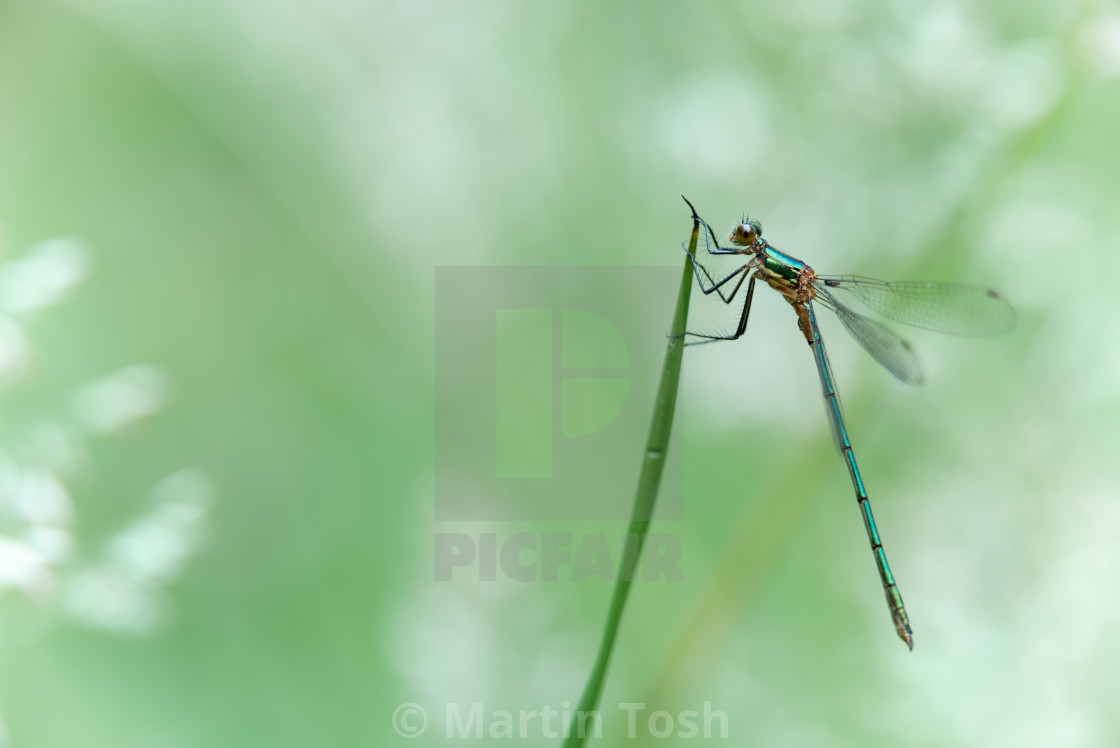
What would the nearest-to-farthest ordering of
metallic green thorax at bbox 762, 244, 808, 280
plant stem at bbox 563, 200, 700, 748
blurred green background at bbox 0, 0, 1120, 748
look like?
plant stem at bbox 563, 200, 700, 748
blurred green background at bbox 0, 0, 1120, 748
metallic green thorax at bbox 762, 244, 808, 280

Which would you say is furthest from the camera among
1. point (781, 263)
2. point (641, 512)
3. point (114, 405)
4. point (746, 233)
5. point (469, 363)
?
point (469, 363)

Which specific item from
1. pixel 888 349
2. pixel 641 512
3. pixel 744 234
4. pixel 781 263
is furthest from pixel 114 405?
pixel 888 349

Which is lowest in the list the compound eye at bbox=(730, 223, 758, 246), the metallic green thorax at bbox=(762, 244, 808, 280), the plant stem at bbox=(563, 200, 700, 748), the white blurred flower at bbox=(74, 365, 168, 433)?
the plant stem at bbox=(563, 200, 700, 748)

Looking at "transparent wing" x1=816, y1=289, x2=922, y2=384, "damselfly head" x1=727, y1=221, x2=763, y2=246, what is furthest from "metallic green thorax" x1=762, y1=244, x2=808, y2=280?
"transparent wing" x1=816, y1=289, x2=922, y2=384

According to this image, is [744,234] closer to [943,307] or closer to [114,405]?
[943,307]

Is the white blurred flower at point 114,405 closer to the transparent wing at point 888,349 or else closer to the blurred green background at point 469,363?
the blurred green background at point 469,363

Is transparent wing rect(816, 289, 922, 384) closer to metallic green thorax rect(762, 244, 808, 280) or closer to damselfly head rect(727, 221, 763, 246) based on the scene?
metallic green thorax rect(762, 244, 808, 280)

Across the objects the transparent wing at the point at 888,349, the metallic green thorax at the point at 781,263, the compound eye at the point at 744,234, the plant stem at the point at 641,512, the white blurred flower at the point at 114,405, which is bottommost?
the plant stem at the point at 641,512

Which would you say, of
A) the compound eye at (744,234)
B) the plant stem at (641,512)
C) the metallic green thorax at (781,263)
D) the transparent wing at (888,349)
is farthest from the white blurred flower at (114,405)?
the transparent wing at (888,349)
